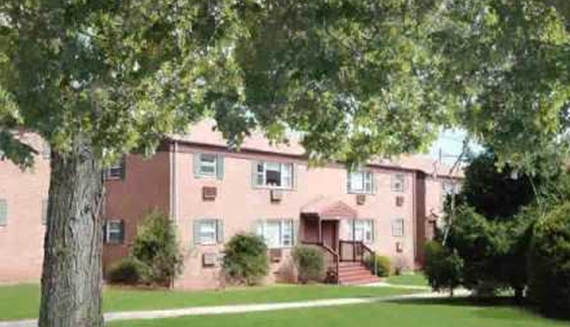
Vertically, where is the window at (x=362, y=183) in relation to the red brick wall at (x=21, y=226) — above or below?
above

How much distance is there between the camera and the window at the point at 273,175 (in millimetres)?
41031

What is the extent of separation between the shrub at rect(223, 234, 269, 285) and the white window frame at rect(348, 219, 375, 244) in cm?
1042

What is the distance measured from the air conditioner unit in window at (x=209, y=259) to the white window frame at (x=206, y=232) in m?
0.53

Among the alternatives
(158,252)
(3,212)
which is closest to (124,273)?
(158,252)

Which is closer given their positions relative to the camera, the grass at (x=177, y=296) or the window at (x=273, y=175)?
the grass at (x=177, y=296)

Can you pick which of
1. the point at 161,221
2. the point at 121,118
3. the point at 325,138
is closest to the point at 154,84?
the point at 121,118

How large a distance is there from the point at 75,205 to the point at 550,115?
19.3 ft

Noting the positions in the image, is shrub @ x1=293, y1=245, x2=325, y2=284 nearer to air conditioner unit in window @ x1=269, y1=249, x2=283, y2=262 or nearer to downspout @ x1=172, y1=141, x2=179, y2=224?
air conditioner unit in window @ x1=269, y1=249, x2=283, y2=262

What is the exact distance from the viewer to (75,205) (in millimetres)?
11188

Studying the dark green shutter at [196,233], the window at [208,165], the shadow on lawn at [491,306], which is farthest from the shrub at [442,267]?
the window at [208,165]

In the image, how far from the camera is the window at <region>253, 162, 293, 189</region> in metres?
41.0

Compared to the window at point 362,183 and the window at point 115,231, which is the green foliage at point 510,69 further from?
the window at point 362,183

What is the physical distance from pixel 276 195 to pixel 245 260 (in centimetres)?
499

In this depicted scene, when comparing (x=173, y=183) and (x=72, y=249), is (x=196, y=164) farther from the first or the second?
(x=72, y=249)
